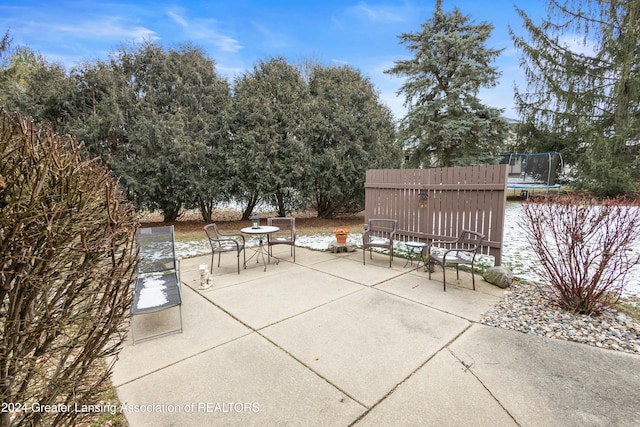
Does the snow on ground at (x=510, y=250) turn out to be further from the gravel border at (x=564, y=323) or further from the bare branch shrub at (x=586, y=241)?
the gravel border at (x=564, y=323)

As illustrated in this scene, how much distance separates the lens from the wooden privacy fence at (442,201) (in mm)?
4676

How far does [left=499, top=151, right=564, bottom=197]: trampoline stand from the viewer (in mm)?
13039

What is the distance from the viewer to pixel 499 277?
13.4ft

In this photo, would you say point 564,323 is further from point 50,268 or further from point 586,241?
point 50,268

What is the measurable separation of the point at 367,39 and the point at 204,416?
15462mm

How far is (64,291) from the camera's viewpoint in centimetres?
125

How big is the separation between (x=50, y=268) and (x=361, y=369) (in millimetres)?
2053

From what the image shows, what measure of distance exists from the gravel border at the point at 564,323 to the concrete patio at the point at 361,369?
0.16 metres

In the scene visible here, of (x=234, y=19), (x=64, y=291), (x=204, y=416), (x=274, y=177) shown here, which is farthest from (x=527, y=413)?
(x=234, y=19)

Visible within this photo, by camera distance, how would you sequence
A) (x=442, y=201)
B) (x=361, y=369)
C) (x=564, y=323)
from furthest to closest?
(x=442, y=201)
(x=564, y=323)
(x=361, y=369)

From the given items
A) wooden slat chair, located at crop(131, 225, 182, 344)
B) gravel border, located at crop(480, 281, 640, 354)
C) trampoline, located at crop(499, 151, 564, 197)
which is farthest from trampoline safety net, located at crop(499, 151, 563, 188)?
wooden slat chair, located at crop(131, 225, 182, 344)

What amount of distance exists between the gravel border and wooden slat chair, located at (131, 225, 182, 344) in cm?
328

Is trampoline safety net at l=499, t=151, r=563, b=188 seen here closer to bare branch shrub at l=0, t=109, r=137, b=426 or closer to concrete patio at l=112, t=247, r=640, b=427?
concrete patio at l=112, t=247, r=640, b=427

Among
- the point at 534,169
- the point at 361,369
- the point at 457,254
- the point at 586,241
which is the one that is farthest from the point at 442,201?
the point at 534,169
